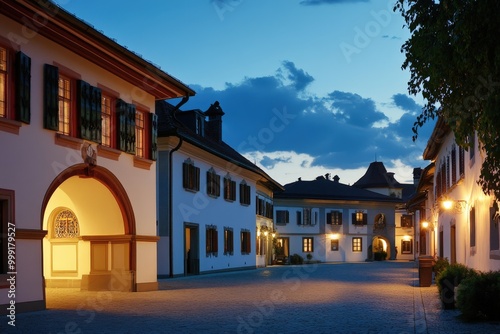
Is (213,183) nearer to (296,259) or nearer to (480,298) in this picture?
(480,298)

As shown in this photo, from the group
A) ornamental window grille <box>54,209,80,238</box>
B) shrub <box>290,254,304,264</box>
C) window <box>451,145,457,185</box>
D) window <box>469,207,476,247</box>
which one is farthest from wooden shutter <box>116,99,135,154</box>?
shrub <box>290,254,304,264</box>

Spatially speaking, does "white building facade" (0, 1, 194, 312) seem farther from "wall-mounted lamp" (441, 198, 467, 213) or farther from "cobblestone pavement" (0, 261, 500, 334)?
"wall-mounted lamp" (441, 198, 467, 213)

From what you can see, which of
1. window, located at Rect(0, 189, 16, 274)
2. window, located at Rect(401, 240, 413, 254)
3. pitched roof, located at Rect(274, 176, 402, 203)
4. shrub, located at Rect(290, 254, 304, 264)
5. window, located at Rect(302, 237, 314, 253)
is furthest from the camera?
window, located at Rect(401, 240, 413, 254)

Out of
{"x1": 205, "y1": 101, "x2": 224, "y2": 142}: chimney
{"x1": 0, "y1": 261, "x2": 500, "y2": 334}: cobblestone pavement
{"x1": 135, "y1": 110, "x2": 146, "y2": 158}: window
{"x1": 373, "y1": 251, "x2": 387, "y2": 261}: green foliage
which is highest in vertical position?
{"x1": 205, "y1": 101, "x2": 224, "y2": 142}: chimney

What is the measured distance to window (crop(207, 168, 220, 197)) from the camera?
114 ft

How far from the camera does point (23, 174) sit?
15.3 m

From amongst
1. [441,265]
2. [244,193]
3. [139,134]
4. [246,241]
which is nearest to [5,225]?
[139,134]

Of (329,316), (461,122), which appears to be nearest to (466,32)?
(461,122)

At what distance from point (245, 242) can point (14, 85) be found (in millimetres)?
28103

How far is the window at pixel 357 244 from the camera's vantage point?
6906 centimetres

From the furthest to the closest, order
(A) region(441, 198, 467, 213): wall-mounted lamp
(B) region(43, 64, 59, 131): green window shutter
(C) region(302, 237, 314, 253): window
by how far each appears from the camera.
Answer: (C) region(302, 237, 314, 253): window → (A) region(441, 198, 467, 213): wall-mounted lamp → (B) region(43, 64, 59, 131): green window shutter

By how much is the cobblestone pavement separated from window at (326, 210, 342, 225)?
46.5 meters

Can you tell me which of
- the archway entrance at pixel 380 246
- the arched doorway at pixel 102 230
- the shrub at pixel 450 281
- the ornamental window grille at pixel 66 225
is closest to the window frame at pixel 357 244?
the archway entrance at pixel 380 246

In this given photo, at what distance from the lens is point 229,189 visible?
38.3m
